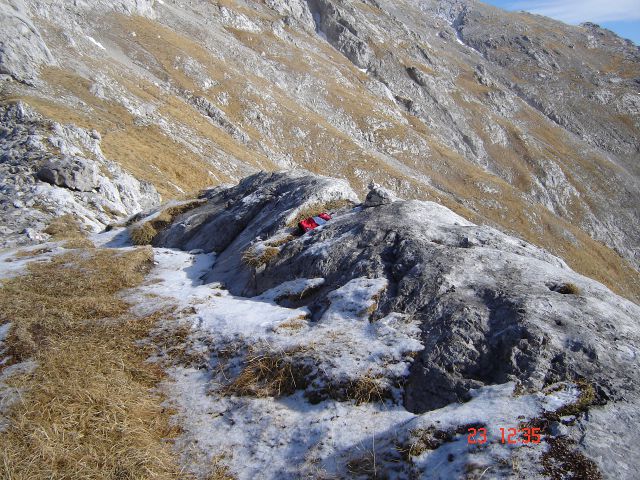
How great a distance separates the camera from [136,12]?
213ft

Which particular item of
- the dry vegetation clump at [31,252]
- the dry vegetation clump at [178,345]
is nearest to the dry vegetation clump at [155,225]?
the dry vegetation clump at [31,252]

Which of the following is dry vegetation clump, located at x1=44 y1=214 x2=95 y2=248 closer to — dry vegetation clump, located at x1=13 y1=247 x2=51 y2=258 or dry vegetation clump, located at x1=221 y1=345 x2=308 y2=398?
dry vegetation clump, located at x1=13 y1=247 x2=51 y2=258

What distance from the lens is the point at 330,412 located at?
6555 millimetres

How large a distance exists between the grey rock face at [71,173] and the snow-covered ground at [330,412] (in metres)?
20.0

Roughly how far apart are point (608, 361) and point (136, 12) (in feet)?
260

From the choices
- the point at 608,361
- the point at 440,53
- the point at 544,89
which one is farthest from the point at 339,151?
the point at 544,89

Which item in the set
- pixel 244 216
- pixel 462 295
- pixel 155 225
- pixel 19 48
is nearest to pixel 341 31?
pixel 19 48

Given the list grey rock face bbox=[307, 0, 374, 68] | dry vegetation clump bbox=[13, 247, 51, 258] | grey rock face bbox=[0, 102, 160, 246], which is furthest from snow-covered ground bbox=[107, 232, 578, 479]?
grey rock face bbox=[307, 0, 374, 68]

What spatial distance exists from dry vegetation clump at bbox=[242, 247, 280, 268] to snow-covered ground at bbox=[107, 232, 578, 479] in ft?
9.14

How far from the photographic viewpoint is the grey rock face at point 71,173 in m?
23.7

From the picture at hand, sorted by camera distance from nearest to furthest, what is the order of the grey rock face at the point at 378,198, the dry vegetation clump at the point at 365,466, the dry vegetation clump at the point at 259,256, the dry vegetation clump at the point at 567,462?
1. the dry vegetation clump at the point at 567,462
2. the dry vegetation clump at the point at 365,466
3. the dry vegetation clump at the point at 259,256
4. the grey rock face at the point at 378,198

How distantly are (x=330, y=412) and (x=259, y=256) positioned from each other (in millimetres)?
6580

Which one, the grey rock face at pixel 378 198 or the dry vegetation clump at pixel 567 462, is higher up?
the grey rock face at pixel 378 198
